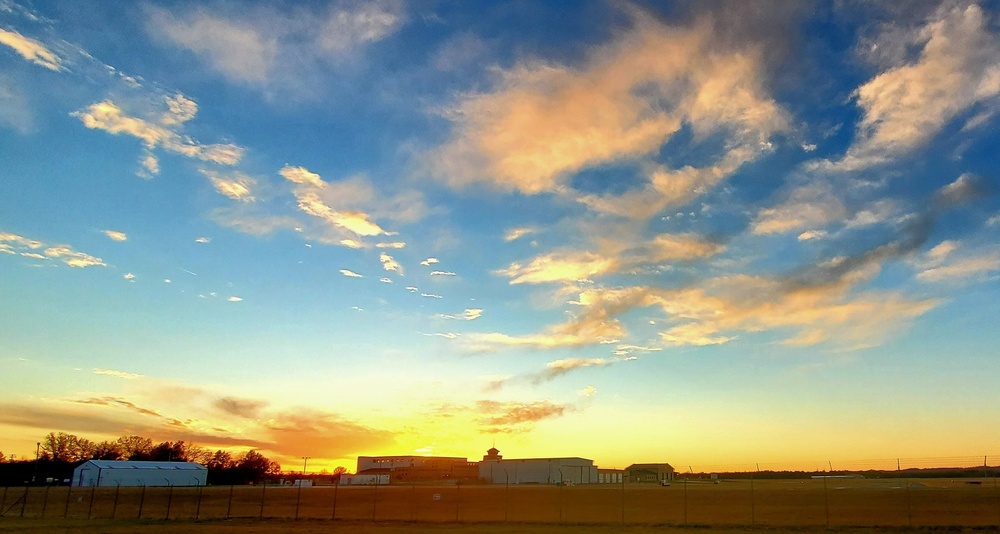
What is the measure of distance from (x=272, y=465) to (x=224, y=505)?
12552 centimetres

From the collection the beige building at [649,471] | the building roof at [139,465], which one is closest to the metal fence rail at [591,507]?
the building roof at [139,465]

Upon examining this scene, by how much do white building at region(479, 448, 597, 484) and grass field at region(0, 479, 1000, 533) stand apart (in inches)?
1301

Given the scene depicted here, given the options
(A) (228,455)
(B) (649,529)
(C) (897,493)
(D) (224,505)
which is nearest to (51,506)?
(D) (224,505)

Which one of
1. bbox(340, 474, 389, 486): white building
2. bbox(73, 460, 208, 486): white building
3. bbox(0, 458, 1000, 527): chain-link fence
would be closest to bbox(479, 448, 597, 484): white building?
bbox(340, 474, 389, 486): white building

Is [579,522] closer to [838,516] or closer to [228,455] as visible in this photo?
[838,516]

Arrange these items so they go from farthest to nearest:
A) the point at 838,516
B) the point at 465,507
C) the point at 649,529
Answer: the point at 465,507 → the point at 838,516 → the point at 649,529

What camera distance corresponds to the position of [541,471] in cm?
10269

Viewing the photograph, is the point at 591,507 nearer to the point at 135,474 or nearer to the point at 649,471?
the point at 135,474

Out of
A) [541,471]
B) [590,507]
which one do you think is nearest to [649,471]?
[541,471]

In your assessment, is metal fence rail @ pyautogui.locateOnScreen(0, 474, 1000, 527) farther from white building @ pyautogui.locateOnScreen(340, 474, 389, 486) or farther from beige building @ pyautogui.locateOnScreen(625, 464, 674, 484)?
beige building @ pyautogui.locateOnScreen(625, 464, 674, 484)

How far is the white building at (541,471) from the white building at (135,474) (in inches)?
1827

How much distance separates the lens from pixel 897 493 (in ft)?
172

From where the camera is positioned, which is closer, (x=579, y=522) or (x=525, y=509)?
(x=579, y=522)

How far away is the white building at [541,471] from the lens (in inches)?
4006
